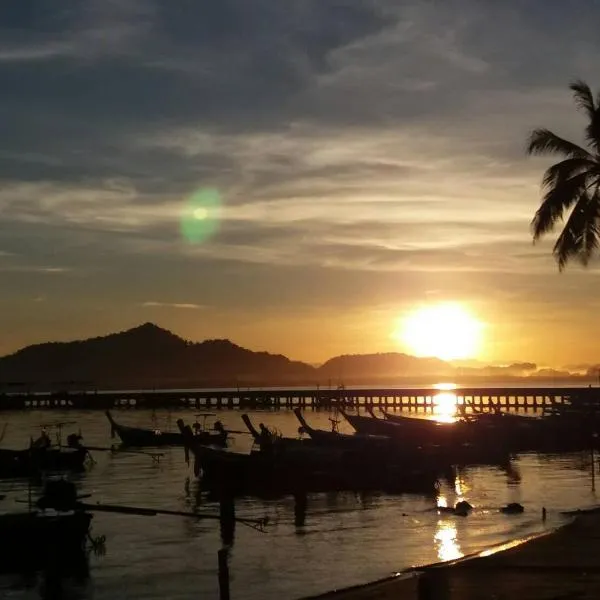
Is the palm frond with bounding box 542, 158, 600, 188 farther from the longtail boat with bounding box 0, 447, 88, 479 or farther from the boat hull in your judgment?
the longtail boat with bounding box 0, 447, 88, 479

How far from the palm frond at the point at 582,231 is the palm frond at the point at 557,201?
27cm

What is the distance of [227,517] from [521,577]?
12385mm

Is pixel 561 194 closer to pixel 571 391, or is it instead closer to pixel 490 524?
pixel 490 524

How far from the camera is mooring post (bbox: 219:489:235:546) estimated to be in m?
28.8

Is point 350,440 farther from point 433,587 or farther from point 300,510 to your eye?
point 433,587

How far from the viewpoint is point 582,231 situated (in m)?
27.3

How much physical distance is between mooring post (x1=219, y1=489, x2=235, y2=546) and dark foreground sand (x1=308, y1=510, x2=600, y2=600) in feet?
30.5

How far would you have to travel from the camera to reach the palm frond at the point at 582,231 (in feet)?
89.2

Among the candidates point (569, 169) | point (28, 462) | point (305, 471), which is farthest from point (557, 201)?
point (28, 462)

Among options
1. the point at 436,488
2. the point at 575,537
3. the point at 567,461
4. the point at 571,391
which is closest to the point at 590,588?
the point at 575,537

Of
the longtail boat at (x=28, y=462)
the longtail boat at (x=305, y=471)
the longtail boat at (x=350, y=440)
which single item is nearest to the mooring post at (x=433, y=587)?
the longtail boat at (x=305, y=471)

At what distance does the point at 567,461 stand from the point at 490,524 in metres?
27.1

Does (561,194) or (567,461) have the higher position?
(561,194)

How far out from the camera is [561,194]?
27.3 m
